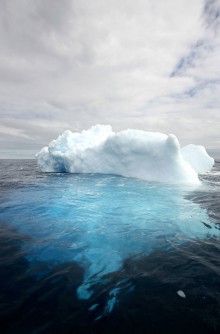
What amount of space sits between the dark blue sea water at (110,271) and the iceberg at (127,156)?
21.9 feet

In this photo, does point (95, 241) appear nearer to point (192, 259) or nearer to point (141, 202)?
point (192, 259)

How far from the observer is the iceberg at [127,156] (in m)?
13.6

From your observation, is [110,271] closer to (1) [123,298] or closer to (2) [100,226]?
(1) [123,298]

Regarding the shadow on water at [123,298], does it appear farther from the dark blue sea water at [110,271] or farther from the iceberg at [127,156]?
the iceberg at [127,156]

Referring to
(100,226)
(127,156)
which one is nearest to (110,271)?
(100,226)

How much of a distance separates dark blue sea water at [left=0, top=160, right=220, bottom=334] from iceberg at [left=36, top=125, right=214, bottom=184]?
667 centimetres

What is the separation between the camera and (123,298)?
9.40 ft

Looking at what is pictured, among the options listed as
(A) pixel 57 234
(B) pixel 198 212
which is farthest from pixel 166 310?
(B) pixel 198 212

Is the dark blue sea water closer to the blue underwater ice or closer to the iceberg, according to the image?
the blue underwater ice

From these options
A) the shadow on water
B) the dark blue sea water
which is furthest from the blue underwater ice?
the shadow on water

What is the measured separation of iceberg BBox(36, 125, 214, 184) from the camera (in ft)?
44.7

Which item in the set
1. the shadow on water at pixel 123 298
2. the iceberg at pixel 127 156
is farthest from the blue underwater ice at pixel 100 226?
the iceberg at pixel 127 156

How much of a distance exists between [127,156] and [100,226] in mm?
10396

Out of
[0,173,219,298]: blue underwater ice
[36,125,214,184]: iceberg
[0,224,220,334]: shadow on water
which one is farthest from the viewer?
[36,125,214,184]: iceberg
